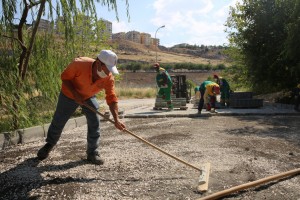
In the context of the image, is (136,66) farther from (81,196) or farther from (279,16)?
(81,196)

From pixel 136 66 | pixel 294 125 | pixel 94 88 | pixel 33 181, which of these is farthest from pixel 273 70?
pixel 136 66

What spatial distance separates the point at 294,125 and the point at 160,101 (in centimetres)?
519

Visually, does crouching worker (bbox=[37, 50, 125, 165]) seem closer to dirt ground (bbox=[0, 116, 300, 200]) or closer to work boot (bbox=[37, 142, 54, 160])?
work boot (bbox=[37, 142, 54, 160])

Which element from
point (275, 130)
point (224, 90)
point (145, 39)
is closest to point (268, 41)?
Answer: point (224, 90)

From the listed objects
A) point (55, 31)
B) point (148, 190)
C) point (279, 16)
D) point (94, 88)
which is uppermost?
point (279, 16)

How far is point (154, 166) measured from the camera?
15.0ft

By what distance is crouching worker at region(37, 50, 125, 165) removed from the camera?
4250 millimetres

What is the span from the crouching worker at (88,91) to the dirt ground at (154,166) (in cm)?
43

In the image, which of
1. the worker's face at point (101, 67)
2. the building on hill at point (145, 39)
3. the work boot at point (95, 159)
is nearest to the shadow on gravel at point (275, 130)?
the work boot at point (95, 159)

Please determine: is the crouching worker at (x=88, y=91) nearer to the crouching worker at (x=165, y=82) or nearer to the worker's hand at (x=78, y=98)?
the worker's hand at (x=78, y=98)

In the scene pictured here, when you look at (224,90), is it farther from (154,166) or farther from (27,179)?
(27,179)

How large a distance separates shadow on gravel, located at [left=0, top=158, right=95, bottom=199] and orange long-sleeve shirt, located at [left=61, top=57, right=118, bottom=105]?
3.42 ft

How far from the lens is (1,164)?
15.7ft

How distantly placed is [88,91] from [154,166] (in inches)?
54.7
